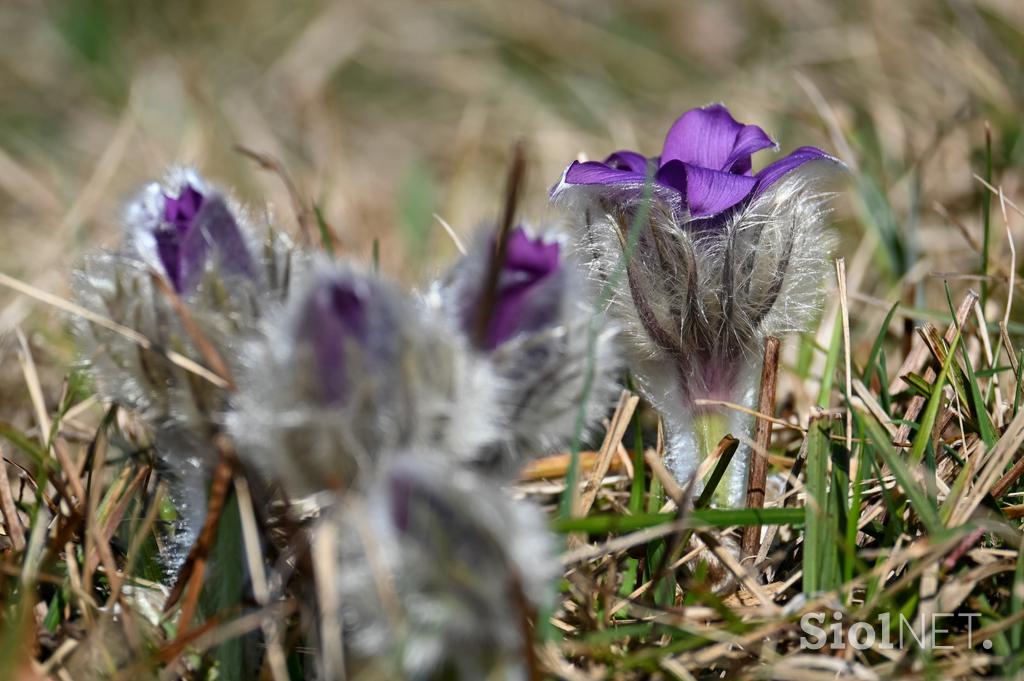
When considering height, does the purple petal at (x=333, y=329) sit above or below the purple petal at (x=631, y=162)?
below

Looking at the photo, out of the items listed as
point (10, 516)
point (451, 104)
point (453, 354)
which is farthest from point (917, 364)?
point (451, 104)

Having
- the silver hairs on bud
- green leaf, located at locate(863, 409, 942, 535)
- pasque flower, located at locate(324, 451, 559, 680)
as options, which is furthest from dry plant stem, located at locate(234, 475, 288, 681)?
green leaf, located at locate(863, 409, 942, 535)

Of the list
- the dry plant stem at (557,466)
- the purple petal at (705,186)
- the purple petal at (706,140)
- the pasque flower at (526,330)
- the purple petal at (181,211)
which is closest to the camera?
the pasque flower at (526,330)

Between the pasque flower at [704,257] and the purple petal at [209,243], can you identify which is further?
the pasque flower at [704,257]

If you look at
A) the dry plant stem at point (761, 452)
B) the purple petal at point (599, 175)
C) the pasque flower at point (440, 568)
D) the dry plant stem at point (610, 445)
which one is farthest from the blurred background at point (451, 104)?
the pasque flower at point (440, 568)

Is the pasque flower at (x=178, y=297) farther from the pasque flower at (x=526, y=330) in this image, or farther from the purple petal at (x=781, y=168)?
the purple petal at (x=781, y=168)

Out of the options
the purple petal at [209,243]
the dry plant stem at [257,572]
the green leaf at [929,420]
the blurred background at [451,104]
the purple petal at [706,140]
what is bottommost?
the dry plant stem at [257,572]
